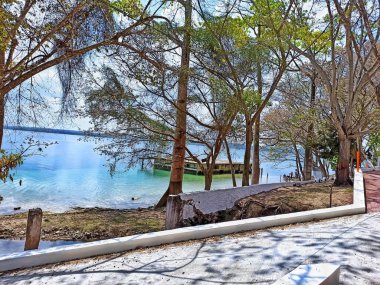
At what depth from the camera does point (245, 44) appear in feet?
35.9

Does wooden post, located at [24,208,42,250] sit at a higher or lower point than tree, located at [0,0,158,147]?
lower

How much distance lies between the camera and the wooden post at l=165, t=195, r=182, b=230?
6.85 meters

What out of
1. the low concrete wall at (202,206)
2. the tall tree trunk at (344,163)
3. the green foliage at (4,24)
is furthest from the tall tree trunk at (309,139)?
the green foliage at (4,24)

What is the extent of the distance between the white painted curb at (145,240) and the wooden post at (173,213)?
1.65 m

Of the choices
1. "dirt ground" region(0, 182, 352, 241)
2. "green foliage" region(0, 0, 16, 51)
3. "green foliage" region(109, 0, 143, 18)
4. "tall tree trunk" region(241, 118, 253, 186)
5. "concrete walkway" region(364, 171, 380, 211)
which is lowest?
"dirt ground" region(0, 182, 352, 241)

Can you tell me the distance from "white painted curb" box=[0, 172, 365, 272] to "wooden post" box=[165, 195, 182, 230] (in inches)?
64.8

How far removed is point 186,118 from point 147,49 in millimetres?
3796

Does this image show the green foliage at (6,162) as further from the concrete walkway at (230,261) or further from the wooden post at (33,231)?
the concrete walkway at (230,261)

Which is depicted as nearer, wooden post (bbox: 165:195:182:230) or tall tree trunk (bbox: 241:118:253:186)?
wooden post (bbox: 165:195:182:230)

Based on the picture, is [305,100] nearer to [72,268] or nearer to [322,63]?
[322,63]

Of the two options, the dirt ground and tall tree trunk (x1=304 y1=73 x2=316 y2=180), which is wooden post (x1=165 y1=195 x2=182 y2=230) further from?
tall tree trunk (x1=304 y1=73 x2=316 y2=180)

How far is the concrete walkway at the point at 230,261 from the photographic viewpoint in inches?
138

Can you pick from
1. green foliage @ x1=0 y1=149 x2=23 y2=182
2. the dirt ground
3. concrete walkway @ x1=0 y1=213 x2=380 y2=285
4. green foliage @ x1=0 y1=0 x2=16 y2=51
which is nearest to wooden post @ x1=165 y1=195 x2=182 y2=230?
the dirt ground

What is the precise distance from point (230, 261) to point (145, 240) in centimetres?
132
